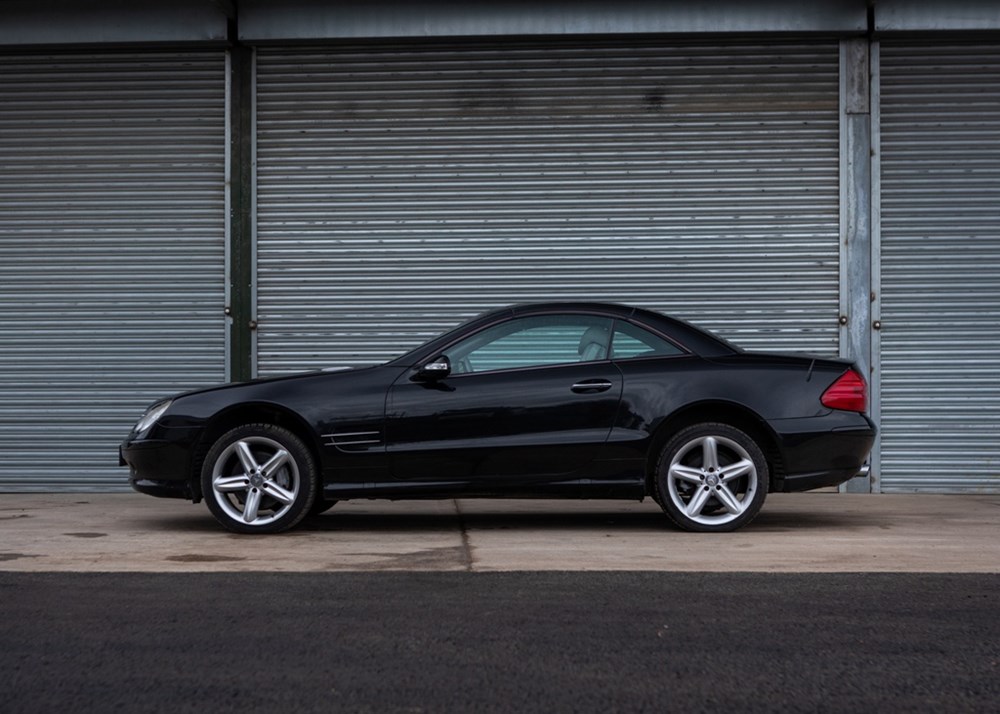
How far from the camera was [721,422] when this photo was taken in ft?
25.9

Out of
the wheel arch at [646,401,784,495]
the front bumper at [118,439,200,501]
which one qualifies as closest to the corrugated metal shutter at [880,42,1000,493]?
the wheel arch at [646,401,784,495]

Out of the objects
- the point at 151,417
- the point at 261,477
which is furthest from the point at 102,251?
the point at 261,477

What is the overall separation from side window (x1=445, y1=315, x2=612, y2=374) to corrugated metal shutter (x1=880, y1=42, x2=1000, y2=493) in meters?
4.55

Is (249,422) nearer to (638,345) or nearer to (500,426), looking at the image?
(500,426)

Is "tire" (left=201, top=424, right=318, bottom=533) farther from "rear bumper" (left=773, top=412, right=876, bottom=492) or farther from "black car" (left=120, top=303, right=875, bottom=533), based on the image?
"rear bumper" (left=773, top=412, right=876, bottom=492)

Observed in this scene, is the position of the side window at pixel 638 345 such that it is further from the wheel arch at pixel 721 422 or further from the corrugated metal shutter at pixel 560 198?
the corrugated metal shutter at pixel 560 198

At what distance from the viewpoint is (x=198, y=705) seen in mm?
3713

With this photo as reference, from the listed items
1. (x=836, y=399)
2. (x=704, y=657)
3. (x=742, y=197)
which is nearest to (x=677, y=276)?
(x=742, y=197)

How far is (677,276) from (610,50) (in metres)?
2.22

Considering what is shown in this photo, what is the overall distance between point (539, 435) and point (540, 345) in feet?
2.28

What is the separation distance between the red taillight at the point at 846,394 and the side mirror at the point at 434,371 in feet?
7.61

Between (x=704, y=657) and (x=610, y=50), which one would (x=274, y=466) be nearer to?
(x=704, y=657)

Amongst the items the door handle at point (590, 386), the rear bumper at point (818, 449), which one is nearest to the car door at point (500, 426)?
the door handle at point (590, 386)

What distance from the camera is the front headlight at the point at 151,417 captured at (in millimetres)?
8039
